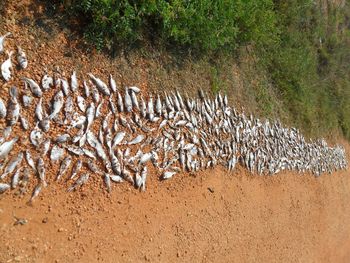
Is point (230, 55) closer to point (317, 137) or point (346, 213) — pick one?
point (317, 137)

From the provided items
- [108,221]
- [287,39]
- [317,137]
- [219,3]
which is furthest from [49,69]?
[317,137]

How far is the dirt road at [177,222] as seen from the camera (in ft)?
11.2

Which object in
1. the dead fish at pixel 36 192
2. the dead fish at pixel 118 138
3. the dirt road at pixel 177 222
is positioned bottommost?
the dirt road at pixel 177 222

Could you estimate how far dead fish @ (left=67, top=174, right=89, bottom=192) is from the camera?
3629 mm

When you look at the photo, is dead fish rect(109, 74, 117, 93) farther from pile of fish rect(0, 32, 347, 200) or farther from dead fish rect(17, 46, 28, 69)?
A: dead fish rect(17, 46, 28, 69)

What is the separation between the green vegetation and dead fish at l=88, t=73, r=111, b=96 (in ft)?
0.95

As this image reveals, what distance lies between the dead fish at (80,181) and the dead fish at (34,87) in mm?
758

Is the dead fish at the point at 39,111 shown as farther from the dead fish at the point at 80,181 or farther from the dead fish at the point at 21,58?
the dead fish at the point at 80,181

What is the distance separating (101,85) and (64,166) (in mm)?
835

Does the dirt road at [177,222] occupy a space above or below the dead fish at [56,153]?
below

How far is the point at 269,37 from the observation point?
644 centimetres

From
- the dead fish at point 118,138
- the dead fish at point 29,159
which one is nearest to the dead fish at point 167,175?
the dead fish at point 118,138

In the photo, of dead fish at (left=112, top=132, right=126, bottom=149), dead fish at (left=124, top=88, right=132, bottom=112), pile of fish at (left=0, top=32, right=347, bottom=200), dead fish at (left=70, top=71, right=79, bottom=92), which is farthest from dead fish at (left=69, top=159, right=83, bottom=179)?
dead fish at (left=124, top=88, right=132, bottom=112)

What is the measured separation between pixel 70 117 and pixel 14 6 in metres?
0.97
